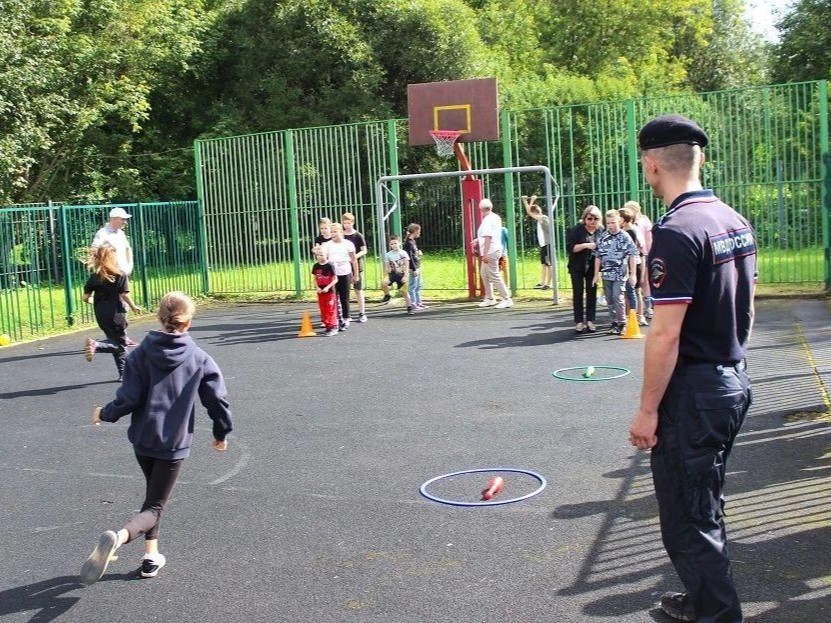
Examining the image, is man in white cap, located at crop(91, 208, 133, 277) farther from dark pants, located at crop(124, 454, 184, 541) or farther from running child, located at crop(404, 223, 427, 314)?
dark pants, located at crop(124, 454, 184, 541)

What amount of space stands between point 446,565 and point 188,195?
29.2 metres

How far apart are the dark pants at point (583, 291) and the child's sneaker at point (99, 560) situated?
377 inches

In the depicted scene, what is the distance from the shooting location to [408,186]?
2700 cm

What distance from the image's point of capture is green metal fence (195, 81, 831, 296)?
17.3 metres

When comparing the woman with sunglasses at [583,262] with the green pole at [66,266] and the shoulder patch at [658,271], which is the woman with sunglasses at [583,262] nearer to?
the green pole at [66,266]

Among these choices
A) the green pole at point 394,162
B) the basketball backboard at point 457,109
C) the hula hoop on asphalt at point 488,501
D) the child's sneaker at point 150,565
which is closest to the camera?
the child's sneaker at point 150,565

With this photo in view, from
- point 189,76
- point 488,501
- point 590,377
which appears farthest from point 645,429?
point 189,76

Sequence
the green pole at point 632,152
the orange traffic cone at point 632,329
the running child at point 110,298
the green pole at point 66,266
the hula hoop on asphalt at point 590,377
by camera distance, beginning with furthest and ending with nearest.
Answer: the green pole at point 632,152 < the green pole at point 66,266 < the orange traffic cone at point 632,329 < the running child at point 110,298 < the hula hoop on asphalt at point 590,377

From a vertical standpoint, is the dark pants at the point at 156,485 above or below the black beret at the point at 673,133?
below

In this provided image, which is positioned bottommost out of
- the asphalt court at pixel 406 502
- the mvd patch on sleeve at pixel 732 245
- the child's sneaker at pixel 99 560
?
the asphalt court at pixel 406 502

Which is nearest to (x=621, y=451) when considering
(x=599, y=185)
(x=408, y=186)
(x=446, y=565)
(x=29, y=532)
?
(x=446, y=565)

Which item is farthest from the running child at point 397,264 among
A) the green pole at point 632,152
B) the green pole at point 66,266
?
the green pole at point 66,266

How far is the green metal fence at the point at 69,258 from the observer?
16.9m

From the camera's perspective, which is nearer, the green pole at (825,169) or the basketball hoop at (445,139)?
the green pole at (825,169)
